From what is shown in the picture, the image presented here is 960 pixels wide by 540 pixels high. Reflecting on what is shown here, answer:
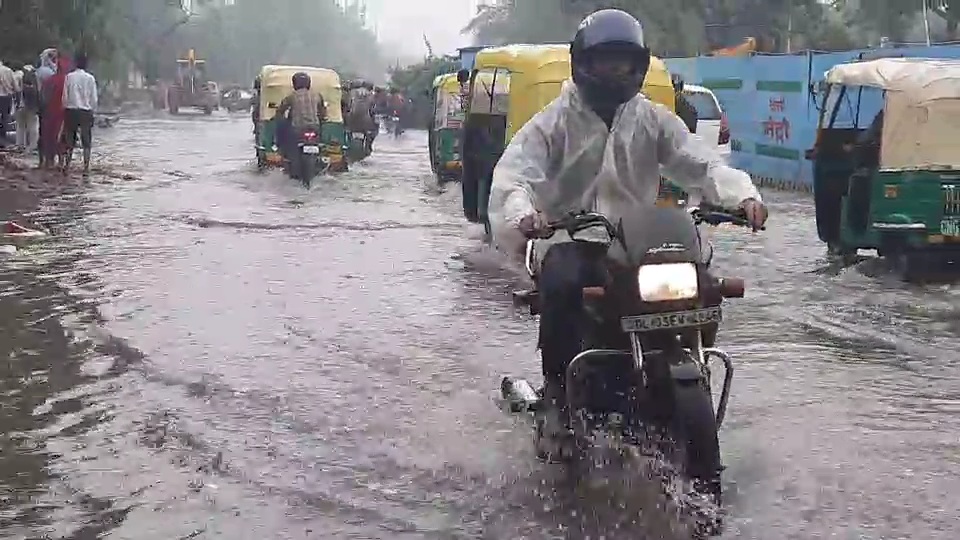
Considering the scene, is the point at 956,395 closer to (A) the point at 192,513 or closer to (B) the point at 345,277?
(A) the point at 192,513

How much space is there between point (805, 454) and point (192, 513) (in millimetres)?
2455

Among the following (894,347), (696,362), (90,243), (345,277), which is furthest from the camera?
(90,243)

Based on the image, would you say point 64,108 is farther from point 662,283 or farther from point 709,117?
point 662,283

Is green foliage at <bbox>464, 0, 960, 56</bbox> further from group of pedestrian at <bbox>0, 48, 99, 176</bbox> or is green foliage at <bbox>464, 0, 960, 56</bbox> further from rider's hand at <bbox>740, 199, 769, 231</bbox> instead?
rider's hand at <bbox>740, 199, 769, 231</bbox>

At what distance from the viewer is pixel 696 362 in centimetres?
Result: 470

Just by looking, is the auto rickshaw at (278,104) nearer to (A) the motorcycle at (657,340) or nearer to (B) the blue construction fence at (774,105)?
(B) the blue construction fence at (774,105)

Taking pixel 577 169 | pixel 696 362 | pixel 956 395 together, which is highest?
pixel 577 169

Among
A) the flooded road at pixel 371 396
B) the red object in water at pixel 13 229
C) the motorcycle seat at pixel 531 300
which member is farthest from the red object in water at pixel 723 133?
the motorcycle seat at pixel 531 300

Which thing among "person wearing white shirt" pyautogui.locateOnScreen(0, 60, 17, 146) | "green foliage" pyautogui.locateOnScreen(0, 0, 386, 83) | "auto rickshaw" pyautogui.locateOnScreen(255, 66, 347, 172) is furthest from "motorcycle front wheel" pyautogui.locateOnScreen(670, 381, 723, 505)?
"green foliage" pyautogui.locateOnScreen(0, 0, 386, 83)

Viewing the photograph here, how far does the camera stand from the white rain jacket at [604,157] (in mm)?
5293

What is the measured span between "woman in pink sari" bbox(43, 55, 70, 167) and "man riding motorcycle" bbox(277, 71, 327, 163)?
3.19 meters

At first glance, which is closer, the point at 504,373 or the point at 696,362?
the point at 696,362

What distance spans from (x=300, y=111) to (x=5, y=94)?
7.05 meters

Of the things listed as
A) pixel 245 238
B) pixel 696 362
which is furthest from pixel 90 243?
pixel 696 362
